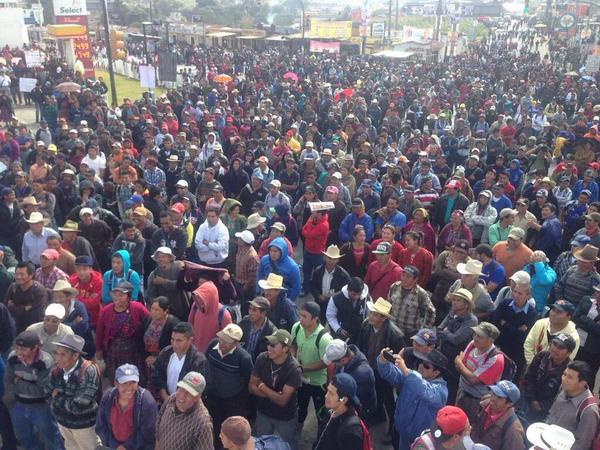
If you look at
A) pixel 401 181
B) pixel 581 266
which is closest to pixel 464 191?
pixel 401 181

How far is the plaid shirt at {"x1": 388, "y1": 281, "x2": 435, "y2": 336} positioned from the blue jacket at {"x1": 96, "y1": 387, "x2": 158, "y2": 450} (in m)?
2.64

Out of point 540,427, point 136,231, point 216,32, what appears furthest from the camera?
point 216,32

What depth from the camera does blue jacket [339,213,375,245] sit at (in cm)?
798

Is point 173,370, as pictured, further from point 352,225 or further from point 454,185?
point 454,185

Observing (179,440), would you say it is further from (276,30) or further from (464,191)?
(276,30)

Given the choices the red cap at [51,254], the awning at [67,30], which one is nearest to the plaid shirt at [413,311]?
the red cap at [51,254]

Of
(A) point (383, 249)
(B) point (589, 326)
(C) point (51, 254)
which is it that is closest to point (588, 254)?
(B) point (589, 326)

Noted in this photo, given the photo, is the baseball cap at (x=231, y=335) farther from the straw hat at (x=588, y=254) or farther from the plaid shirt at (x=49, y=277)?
the straw hat at (x=588, y=254)

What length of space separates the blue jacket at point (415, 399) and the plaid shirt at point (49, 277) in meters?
3.70

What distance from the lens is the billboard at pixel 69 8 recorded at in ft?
86.1

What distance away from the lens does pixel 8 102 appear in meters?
17.2

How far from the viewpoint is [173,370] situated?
470cm

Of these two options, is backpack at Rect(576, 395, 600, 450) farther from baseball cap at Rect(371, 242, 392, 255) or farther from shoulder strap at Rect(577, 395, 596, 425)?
baseball cap at Rect(371, 242, 392, 255)

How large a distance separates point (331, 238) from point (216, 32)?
45.5 meters
